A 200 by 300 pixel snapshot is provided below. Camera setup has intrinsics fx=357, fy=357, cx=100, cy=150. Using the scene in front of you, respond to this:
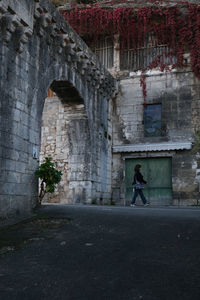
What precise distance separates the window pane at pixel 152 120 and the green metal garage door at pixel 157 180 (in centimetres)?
99

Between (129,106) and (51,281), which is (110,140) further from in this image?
(51,281)

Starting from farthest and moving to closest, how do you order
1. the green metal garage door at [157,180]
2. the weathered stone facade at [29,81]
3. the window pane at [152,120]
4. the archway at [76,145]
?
the window pane at [152,120] < the green metal garage door at [157,180] < the archway at [76,145] < the weathered stone facade at [29,81]

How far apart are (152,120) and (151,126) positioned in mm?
223

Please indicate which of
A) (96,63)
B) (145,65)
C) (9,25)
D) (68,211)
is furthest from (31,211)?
(145,65)

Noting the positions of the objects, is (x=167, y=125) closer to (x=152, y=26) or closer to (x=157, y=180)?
(x=157, y=180)

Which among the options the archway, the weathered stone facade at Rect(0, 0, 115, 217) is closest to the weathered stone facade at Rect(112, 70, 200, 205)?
the archway

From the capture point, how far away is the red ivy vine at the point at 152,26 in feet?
41.9

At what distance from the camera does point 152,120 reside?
42.8 feet

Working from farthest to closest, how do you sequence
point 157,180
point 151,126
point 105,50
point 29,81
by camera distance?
point 105,50
point 151,126
point 157,180
point 29,81

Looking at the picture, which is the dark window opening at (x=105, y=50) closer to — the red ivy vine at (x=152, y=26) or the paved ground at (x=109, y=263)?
the red ivy vine at (x=152, y=26)

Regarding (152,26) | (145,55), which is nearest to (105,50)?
(145,55)

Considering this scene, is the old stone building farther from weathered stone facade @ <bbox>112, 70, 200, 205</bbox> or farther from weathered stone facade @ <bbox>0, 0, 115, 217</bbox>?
weathered stone facade @ <bbox>0, 0, 115, 217</bbox>

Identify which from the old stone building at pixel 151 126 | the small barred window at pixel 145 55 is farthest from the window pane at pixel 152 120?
the small barred window at pixel 145 55

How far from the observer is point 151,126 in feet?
42.8
